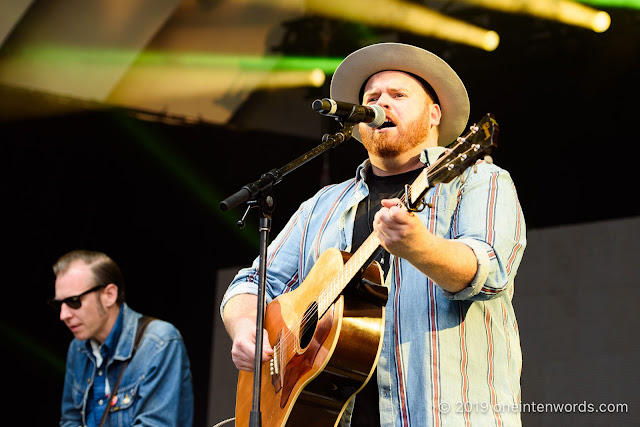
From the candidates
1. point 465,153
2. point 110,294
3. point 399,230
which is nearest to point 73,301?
point 110,294

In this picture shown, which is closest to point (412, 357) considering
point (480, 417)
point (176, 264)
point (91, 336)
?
point (480, 417)

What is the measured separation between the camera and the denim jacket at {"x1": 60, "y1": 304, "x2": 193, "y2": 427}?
416 cm

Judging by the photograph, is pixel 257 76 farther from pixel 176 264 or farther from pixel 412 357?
pixel 412 357

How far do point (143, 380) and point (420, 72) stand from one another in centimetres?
240

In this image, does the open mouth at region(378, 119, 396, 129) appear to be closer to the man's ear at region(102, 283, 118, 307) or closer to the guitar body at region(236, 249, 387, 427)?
the guitar body at region(236, 249, 387, 427)

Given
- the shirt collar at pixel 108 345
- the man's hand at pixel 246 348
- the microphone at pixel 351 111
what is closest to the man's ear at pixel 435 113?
the microphone at pixel 351 111

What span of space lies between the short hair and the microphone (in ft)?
8.61

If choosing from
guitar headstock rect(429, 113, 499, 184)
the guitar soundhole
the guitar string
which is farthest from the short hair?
guitar headstock rect(429, 113, 499, 184)

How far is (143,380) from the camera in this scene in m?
4.22

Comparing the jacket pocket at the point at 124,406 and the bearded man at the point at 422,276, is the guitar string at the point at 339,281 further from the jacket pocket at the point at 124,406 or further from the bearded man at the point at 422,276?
the jacket pocket at the point at 124,406

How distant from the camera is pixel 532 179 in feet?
13.0

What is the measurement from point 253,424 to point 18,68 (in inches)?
168

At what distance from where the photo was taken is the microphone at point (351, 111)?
2303 mm

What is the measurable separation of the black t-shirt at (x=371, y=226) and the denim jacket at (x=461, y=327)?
5 cm
